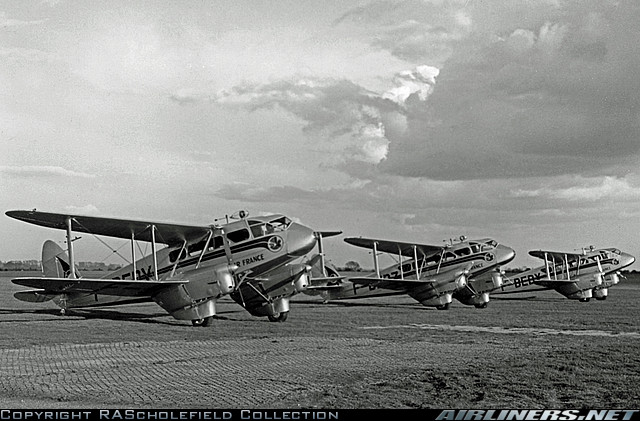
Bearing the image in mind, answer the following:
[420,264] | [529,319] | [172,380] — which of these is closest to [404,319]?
[529,319]

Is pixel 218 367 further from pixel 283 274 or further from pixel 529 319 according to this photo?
pixel 529 319

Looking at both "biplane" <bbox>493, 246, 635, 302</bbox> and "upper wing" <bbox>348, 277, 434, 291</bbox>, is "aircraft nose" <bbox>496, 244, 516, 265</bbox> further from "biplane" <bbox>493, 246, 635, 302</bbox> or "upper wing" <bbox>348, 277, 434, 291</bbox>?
"biplane" <bbox>493, 246, 635, 302</bbox>

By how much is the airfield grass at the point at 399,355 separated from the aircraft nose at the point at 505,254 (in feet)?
24.4

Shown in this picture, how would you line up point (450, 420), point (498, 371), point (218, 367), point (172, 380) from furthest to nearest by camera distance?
point (218, 367)
point (498, 371)
point (172, 380)
point (450, 420)

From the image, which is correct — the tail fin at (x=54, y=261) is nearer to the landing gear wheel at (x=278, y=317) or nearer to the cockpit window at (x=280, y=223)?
the landing gear wheel at (x=278, y=317)

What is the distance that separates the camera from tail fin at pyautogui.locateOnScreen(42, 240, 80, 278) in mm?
26848

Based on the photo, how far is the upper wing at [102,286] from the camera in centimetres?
1996

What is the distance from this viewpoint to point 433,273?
1380 inches

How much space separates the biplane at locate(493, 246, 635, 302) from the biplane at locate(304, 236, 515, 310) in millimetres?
7445

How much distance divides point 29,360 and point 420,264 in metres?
25.1

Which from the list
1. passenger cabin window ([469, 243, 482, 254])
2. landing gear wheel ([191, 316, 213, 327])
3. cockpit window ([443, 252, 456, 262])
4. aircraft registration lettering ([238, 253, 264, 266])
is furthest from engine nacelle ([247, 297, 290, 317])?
passenger cabin window ([469, 243, 482, 254])

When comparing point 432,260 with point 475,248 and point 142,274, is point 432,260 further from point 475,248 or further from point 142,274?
point 142,274

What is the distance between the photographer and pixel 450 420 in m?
4.98

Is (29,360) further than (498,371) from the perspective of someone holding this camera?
Yes
